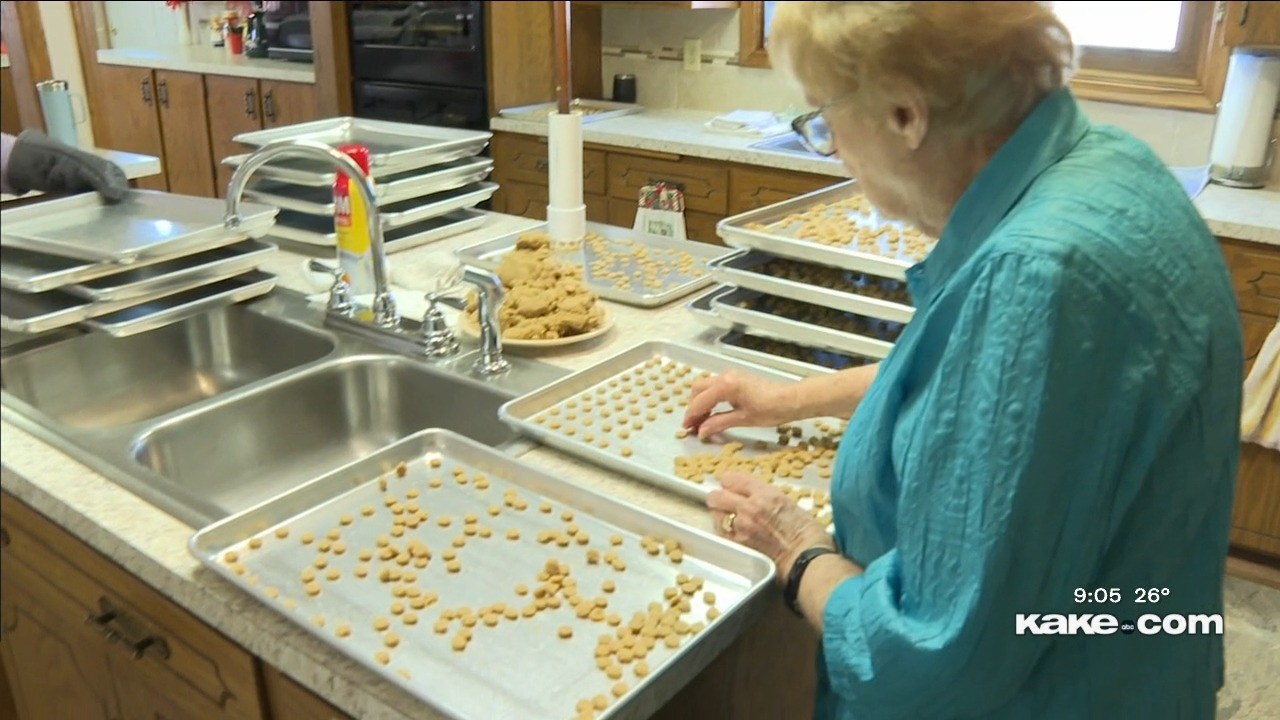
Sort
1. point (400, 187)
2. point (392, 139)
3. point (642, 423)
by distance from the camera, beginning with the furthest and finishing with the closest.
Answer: point (392, 139)
point (400, 187)
point (642, 423)

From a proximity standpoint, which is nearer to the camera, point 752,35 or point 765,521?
point 765,521

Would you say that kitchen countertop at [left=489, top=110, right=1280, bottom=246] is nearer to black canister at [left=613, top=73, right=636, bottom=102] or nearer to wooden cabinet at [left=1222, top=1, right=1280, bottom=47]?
black canister at [left=613, top=73, right=636, bottom=102]

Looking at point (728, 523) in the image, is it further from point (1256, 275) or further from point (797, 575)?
point (1256, 275)

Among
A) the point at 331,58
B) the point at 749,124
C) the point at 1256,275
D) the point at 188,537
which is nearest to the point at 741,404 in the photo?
the point at 188,537

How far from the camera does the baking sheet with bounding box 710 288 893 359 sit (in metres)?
1.35

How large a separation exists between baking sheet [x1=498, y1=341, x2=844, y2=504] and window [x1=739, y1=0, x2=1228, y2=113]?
198 centimetres

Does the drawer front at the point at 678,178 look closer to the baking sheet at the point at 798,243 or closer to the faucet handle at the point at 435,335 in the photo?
the baking sheet at the point at 798,243

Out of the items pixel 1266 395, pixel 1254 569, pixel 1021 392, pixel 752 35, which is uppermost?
pixel 752 35

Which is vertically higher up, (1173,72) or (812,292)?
(1173,72)

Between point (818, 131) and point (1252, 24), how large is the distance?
6.66 feet

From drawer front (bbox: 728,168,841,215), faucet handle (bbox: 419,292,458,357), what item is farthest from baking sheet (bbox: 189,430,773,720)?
drawer front (bbox: 728,168,841,215)

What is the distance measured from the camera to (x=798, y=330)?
4.53 feet

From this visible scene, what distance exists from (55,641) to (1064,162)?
1.20m

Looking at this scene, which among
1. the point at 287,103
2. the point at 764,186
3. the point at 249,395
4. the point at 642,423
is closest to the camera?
the point at 642,423
